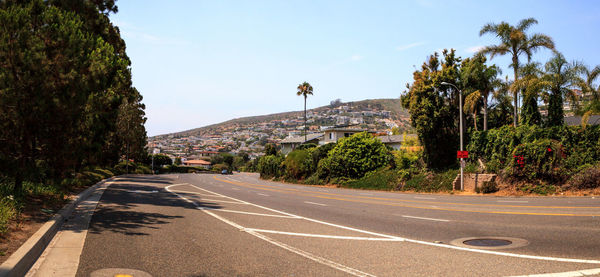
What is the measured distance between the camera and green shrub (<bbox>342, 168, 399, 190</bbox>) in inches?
1422

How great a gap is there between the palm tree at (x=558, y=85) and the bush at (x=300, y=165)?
27329mm

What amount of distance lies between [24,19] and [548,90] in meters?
30.9

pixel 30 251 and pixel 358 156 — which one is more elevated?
pixel 358 156

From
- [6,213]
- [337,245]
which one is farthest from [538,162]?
[6,213]

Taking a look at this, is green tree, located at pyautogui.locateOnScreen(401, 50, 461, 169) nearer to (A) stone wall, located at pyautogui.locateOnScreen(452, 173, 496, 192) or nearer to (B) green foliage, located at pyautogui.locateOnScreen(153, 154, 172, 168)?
(A) stone wall, located at pyautogui.locateOnScreen(452, 173, 496, 192)

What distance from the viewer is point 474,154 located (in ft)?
102

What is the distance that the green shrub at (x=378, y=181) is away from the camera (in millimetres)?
36125

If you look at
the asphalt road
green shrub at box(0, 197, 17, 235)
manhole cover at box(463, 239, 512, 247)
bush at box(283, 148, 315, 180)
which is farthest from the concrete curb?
bush at box(283, 148, 315, 180)

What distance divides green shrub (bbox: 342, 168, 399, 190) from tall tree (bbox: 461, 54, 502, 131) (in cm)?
888

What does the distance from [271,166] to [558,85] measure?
4305 centimetres

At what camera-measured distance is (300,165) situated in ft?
173

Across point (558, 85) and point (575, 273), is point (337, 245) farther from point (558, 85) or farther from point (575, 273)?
point (558, 85)

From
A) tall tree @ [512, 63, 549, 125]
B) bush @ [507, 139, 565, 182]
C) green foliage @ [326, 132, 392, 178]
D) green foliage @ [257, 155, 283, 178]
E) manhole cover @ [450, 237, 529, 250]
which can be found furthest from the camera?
green foliage @ [257, 155, 283, 178]

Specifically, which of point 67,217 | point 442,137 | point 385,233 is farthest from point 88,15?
point 442,137
